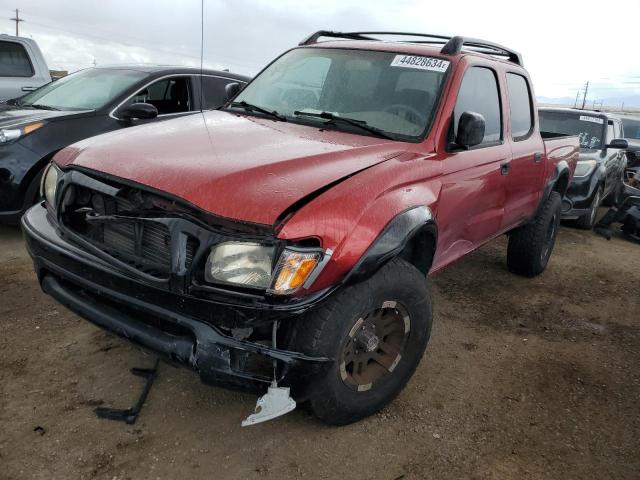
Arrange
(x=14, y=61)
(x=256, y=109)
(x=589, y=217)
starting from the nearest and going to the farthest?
(x=256, y=109) < (x=589, y=217) < (x=14, y=61)

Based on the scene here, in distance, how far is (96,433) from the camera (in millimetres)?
2422

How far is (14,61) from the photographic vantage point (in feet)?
25.7

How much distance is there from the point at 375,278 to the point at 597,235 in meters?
6.08

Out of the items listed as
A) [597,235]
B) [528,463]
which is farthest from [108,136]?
Result: [597,235]

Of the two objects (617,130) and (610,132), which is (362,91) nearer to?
→ (610,132)

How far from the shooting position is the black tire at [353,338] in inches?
84.0

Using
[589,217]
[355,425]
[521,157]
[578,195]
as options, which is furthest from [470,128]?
[589,217]

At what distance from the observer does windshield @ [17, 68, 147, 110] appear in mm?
5199

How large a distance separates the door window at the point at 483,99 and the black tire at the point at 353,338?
1.07 metres

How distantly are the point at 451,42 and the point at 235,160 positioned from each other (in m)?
1.70

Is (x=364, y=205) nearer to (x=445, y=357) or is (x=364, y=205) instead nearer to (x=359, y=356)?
(x=359, y=356)

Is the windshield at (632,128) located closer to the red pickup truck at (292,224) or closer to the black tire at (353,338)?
the red pickup truck at (292,224)

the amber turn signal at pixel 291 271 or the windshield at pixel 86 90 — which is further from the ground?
the windshield at pixel 86 90

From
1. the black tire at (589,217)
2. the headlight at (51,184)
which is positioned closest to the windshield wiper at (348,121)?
the headlight at (51,184)
